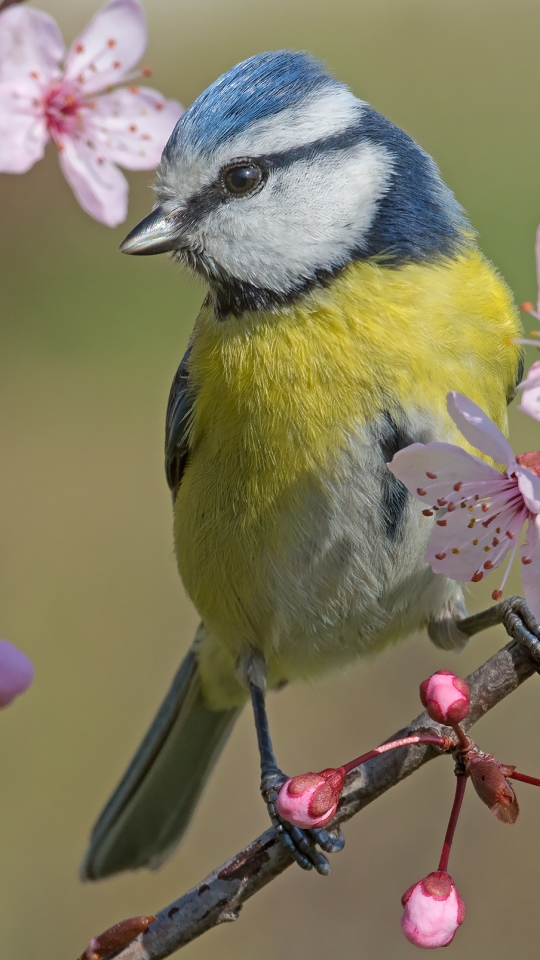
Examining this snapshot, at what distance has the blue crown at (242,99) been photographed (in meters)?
2.38

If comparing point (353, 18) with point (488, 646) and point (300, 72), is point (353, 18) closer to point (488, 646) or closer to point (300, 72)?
point (488, 646)

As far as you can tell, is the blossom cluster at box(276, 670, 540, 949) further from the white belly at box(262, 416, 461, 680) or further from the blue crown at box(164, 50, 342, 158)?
the blue crown at box(164, 50, 342, 158)

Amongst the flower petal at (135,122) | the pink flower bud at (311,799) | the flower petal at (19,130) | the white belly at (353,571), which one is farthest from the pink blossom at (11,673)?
the flower petal at (135,122)

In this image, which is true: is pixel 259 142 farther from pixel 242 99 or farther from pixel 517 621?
pixel 517 621

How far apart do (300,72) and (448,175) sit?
580 centimetres

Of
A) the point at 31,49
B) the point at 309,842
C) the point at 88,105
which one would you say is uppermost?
the point at 31,49

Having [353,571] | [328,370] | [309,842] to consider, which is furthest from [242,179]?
[309,842]

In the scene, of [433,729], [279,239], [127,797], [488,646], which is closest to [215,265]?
[279,239]

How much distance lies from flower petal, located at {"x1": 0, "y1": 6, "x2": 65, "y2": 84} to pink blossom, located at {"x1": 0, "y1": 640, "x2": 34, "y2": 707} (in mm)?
1162

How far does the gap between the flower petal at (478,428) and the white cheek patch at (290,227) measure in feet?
2.92

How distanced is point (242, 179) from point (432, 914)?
1.51m

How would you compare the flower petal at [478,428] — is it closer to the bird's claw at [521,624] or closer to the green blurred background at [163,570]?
the bird's claw at [521,624]

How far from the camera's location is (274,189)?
239 centimetres

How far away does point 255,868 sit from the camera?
1985 millimetres
